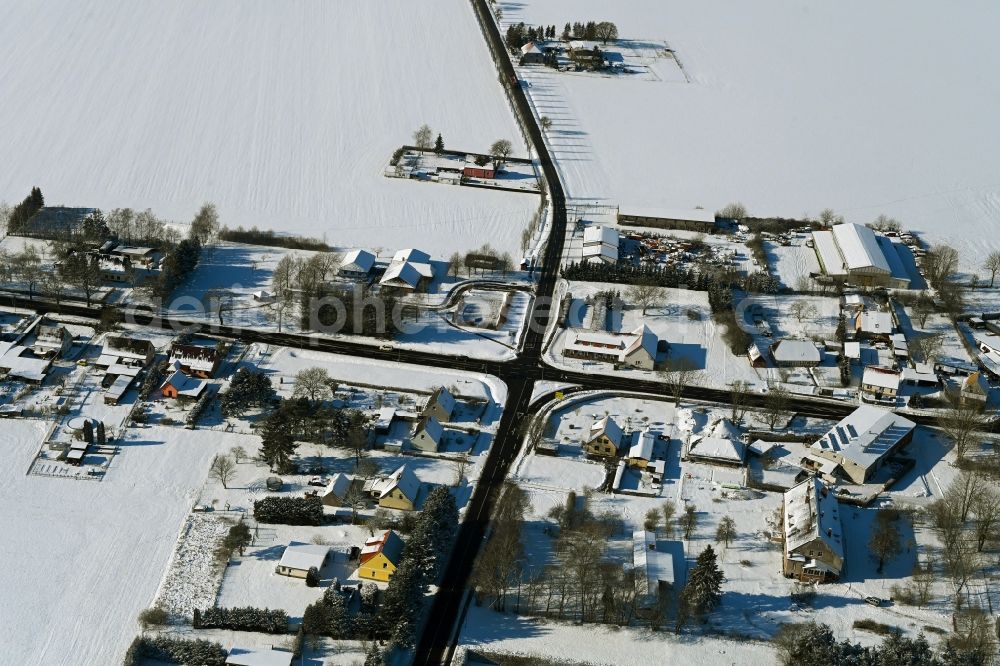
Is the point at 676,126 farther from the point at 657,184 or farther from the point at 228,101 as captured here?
the point at 228,101

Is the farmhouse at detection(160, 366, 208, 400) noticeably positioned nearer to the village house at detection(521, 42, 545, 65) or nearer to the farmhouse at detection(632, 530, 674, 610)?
the farmhouse at detection(632, 530, 674, 610)

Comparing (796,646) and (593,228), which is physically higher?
(593,228)

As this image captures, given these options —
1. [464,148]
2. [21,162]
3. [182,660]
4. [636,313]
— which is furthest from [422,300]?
[21,162]

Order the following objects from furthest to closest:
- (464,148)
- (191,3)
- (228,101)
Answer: (191,3) < (228,101) < (464,148)

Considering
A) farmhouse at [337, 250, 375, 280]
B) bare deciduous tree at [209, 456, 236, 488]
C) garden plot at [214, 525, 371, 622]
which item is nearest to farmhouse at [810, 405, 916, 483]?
garden plot at [214, 525, 371, 622]

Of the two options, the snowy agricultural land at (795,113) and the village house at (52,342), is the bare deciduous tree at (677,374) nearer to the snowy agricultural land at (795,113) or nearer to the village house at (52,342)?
the snowy agricultural land at (795,113)

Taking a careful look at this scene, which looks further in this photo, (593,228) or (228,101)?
(228,101)
